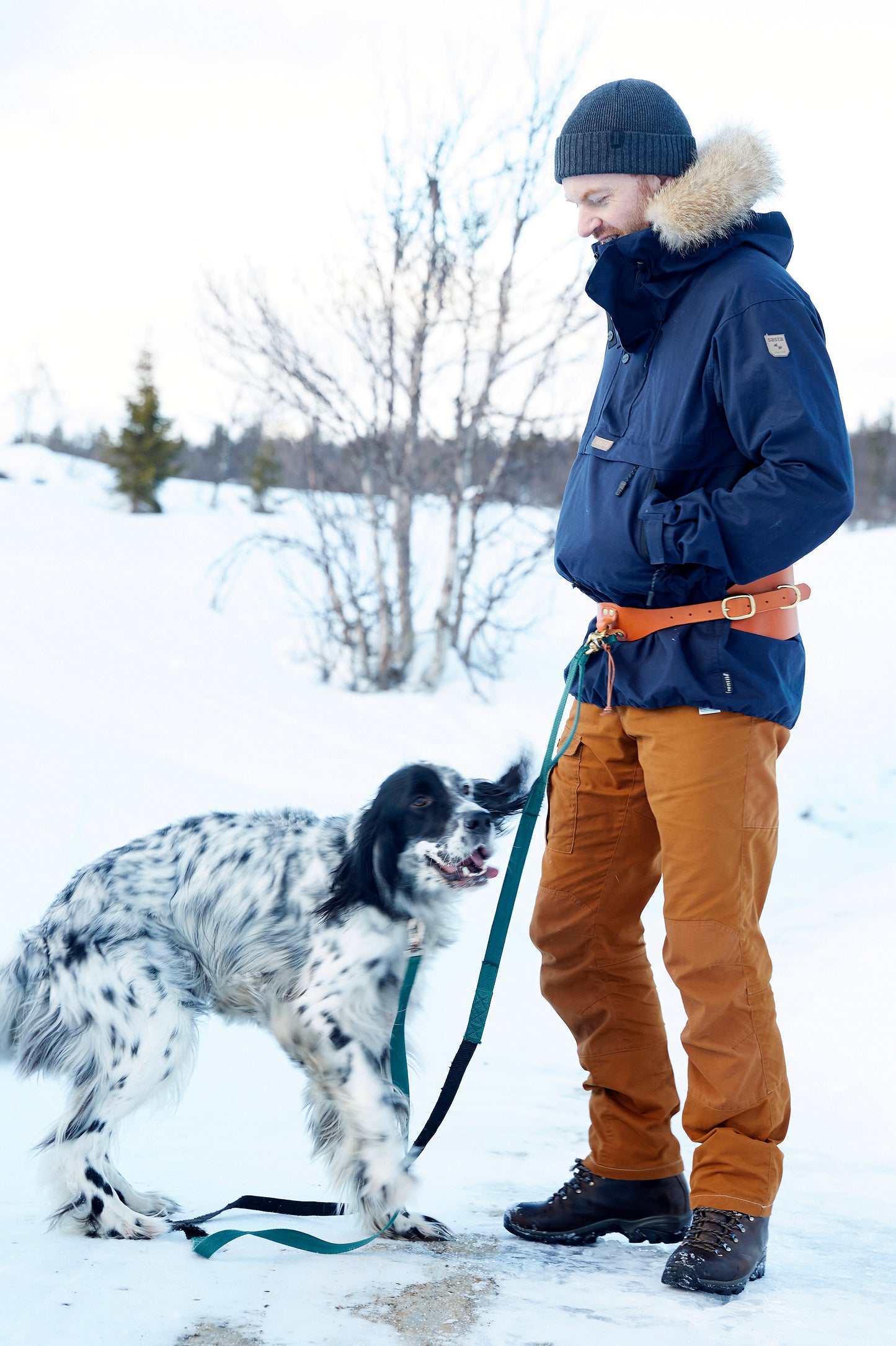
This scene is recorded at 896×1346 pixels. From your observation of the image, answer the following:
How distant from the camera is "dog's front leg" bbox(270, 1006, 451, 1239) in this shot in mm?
2125

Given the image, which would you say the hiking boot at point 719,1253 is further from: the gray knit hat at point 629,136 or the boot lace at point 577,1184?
the gray knit hat at point 629,136

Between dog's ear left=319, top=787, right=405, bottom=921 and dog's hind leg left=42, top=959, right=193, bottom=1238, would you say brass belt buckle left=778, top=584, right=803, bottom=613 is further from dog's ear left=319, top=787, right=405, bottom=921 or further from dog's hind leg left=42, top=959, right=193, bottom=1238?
dog's hind leg left=42, top=959, right=193, bottom=1238

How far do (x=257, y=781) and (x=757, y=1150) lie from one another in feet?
13.7

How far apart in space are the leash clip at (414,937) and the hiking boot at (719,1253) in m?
0.75

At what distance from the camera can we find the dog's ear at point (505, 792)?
251 centimetres

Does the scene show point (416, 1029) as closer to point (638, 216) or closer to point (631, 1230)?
point (631, 1230)

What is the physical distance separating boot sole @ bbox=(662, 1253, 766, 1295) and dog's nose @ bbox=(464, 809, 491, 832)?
897 mm

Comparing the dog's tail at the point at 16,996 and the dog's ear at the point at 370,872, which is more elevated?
the dog's ear at the point at 370,872

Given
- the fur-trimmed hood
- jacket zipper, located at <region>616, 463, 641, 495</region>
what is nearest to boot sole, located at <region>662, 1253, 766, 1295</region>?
jacket zipper, located at <region>616, 463, 641, 495</region>

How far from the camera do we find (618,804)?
218 centimetres

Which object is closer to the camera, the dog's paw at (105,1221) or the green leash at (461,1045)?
the green leash at (461,1045)

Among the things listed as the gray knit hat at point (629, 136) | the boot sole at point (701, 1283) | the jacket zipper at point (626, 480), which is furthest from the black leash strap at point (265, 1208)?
the gray knit hat at point (629, 136)

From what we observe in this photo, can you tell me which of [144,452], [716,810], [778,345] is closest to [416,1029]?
[716,810]

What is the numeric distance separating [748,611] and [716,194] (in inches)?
28.7
